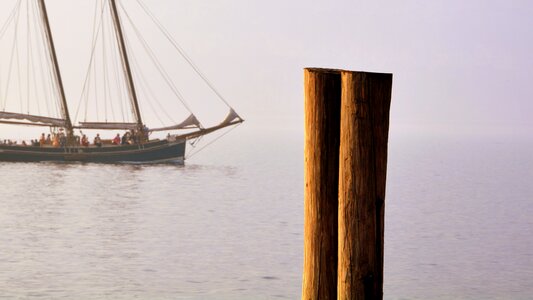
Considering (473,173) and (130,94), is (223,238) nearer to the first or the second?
(130,94)

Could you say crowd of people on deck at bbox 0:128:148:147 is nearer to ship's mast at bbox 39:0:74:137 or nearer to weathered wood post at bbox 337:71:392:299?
ship's mast at bbox 39:0:74:137

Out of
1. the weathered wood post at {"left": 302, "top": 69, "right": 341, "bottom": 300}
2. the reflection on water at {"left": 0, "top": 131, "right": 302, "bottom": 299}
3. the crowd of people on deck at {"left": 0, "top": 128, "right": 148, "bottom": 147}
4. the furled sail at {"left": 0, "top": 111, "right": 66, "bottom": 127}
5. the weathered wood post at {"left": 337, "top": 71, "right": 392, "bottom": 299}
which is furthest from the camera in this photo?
the crowd of people on deck at {"left": 0, "top": 128, "right": 148, "bottom": 147}

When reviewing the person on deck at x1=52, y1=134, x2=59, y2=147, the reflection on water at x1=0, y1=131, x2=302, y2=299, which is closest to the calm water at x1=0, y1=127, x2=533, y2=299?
the reflection on water at x1=0, y1=131, x2=302, y2=299

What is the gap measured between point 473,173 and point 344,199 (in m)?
83.6

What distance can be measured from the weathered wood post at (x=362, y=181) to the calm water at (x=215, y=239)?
45.3 feet

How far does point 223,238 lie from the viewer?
35.4m

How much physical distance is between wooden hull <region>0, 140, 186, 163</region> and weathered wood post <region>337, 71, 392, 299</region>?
61266mm

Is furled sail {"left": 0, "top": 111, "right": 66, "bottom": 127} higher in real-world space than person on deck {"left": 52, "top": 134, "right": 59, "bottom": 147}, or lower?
higher

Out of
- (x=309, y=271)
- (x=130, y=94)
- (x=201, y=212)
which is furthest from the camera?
(x=130, y=94)

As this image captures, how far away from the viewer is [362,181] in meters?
8.52

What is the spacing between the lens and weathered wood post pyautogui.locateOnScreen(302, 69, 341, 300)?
859cm

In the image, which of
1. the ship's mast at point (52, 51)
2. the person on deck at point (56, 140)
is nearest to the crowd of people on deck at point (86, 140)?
the person on deck at point (56, 140)

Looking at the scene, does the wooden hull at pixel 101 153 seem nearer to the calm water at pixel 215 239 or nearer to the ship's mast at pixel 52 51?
the calm water at pixel 215 239

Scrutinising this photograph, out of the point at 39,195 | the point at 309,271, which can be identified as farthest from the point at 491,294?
the point at 39,195
